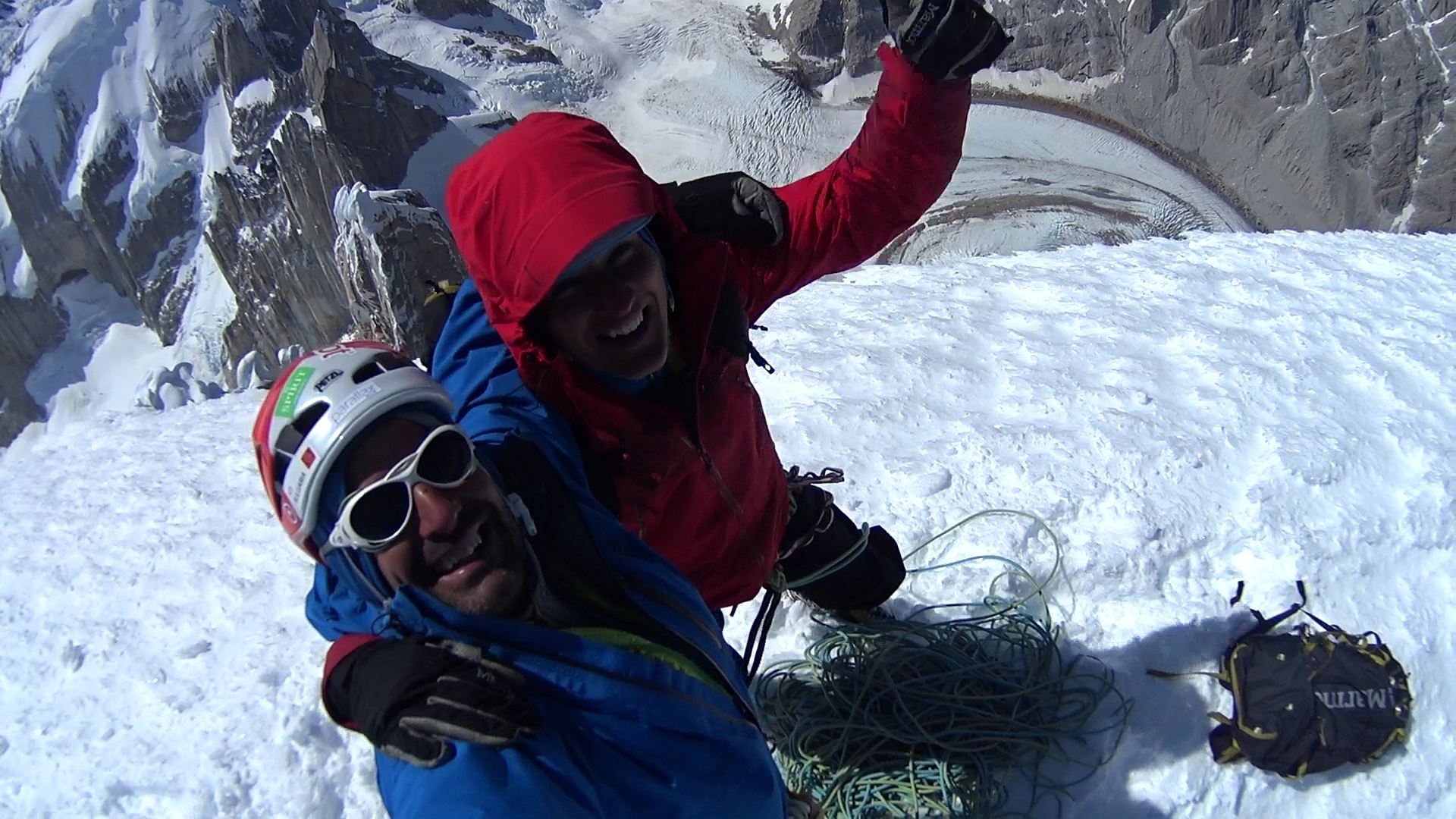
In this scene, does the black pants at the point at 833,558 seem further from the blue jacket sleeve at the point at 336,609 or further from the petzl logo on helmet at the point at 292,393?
the petzl logo on helmet at the point at 292,393

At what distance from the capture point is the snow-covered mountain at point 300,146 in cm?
2258

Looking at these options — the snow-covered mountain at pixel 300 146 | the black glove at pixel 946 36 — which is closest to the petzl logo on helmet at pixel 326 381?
the black glove at pixel 946 36

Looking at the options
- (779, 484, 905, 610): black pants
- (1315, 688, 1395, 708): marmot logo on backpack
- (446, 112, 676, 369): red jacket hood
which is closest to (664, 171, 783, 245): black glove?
(446, 112, 676, 369): red jacket hood

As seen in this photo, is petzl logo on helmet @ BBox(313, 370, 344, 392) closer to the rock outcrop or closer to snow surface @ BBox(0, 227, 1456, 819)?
snow surface @ BBox(0, 227, 1456, 819)

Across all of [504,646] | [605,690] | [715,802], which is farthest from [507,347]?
[715,802]

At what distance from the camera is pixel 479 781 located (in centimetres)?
115

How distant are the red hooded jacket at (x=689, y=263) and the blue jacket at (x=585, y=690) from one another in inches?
7.2

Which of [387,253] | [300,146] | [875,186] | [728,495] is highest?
[875,186]

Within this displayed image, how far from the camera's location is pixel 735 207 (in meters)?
1.82

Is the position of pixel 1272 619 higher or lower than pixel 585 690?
lower

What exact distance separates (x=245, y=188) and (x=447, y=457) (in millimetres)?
27289

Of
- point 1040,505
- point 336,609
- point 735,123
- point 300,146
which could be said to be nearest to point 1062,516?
point 1040,505

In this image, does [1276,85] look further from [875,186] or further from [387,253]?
[875,186]

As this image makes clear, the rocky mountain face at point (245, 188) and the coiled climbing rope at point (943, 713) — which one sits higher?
the coiled climbing rope at point (943, 713)
